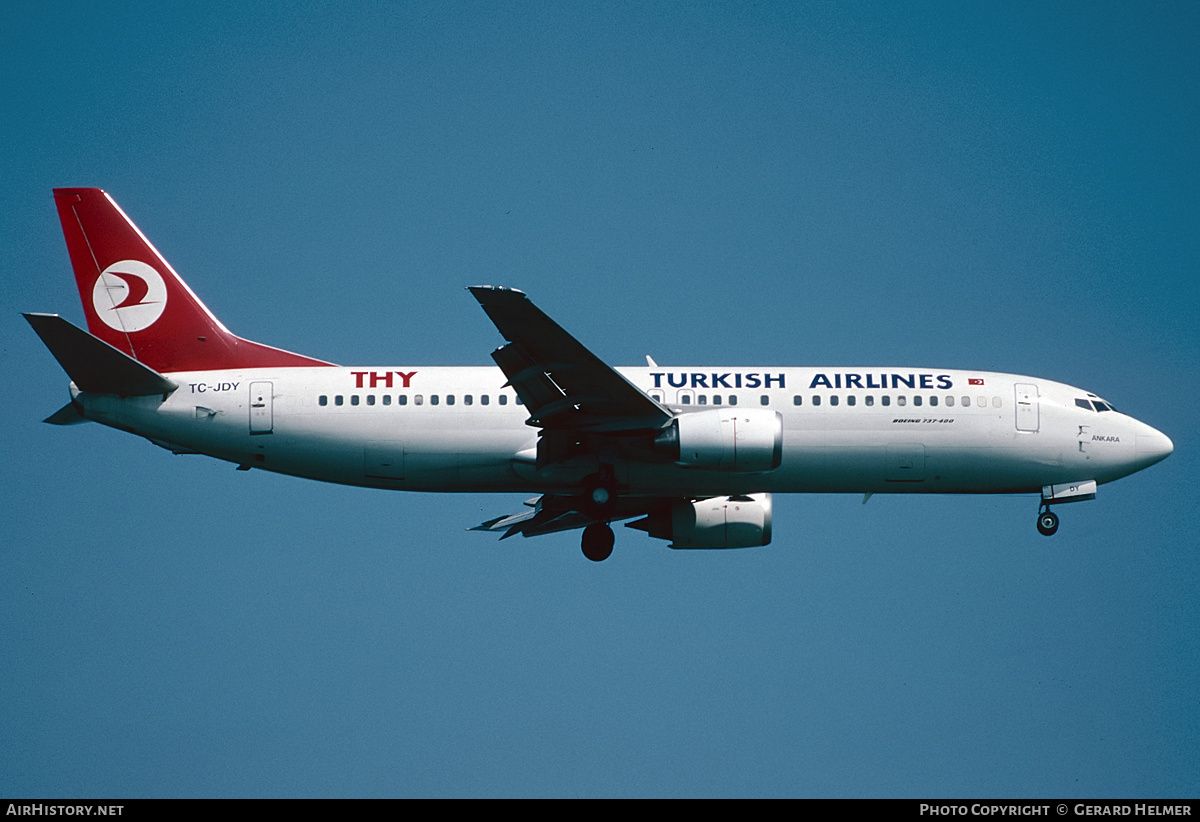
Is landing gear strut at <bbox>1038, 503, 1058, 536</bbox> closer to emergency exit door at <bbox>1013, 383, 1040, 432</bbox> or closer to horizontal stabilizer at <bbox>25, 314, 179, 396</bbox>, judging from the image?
emergency exit door at <bbox>1013, 383, 1040, 432</bbox>

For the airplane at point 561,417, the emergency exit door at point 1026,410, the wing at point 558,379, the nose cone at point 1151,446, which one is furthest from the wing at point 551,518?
the nose cone at point 1151,446

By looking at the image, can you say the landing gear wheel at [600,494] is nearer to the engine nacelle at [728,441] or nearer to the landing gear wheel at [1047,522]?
the engine nacelle at [728,441]

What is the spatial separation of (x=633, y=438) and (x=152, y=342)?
1229cm

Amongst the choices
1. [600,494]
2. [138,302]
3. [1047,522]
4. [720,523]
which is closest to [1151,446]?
[1047,522]

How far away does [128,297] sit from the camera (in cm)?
3644

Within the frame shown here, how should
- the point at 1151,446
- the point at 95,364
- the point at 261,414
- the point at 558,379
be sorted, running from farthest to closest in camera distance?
the point at 1151,446
the point at 261,414
the point at 95,364
the point at 558,379

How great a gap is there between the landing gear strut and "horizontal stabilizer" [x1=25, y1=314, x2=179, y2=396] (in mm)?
21451

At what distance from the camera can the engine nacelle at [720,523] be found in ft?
125

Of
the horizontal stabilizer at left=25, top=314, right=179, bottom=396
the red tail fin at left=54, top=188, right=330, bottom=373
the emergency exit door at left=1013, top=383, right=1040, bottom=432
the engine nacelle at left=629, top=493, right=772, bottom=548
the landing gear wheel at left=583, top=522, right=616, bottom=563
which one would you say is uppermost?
the red tail fin at left=54, top=188, right=330, bottom=373

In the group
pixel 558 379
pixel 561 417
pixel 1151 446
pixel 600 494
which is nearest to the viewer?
pixel 558 379

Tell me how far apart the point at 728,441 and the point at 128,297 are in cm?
1557

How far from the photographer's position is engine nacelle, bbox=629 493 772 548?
38.0 metres

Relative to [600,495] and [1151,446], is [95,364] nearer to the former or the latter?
[600,495]

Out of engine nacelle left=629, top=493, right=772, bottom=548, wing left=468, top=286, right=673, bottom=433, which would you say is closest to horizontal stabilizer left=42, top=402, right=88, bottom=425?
wing left=468, top=286, right=673, bottom=433
